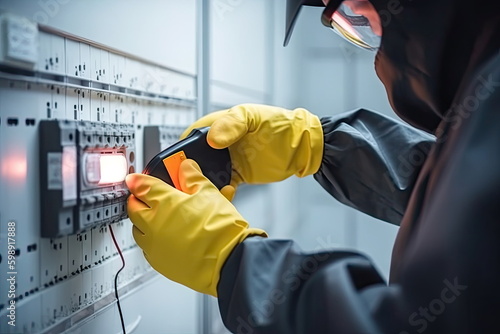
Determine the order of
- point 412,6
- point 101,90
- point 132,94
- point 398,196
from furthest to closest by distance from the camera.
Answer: point 398,196, point 132,94, point 101,90, point 412,6

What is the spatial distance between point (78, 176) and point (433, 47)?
1.83ft

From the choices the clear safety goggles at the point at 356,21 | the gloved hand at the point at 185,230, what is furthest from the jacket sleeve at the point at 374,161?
the gloved hand at the point at 185,230

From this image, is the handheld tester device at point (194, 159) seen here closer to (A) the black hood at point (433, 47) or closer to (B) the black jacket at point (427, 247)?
(B) the black jacket at point (427, 247)

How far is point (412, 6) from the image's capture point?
72 centimetres

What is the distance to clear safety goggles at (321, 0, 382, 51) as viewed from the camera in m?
0.80

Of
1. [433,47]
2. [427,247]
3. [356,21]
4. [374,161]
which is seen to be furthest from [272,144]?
[427,247]

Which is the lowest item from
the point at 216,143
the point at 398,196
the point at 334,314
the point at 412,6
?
the point at 334,314

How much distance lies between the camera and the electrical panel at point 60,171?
661 mm

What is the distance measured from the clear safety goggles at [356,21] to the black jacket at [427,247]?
0.04 metres

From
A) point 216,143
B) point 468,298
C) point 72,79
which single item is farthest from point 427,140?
point 72,79

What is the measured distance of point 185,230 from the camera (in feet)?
2.69

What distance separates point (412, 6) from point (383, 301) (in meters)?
0.42

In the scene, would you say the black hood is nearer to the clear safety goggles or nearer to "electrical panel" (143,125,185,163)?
the clear safety goggles

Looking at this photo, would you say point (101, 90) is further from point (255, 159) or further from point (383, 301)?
point (383, 301)
